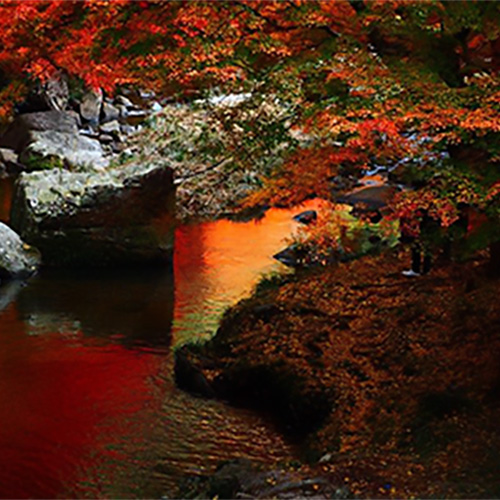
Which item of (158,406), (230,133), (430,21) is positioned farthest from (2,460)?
(430,21)

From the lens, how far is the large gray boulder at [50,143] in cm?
2047

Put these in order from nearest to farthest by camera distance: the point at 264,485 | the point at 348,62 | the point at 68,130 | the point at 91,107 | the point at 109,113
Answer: the point at 264,485 → the point at 348,62 → the point at 68,130 → the point at 91,107 → the point at 109,113

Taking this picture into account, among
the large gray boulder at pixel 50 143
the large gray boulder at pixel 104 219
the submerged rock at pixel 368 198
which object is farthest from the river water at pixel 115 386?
the large gray boulder at pixel 50 143

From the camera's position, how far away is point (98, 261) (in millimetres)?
14047

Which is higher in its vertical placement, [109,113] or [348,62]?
[109,113]

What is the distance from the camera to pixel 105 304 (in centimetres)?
1205

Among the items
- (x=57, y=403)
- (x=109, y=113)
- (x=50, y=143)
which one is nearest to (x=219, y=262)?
(x=57, y=403)

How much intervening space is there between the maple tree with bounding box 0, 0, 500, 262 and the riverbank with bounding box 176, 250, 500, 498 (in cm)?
131

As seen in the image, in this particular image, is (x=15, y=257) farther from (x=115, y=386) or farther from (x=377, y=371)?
(x=377, y=371)

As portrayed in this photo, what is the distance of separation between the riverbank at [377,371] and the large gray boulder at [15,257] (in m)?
5.02

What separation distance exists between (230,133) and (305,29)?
67.5 inches

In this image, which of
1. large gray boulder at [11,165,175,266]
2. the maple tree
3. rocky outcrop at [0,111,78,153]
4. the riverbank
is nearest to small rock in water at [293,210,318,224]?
large gray boulder at [11,165,175,266]

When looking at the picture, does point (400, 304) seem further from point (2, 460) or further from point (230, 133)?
point (2, 460)

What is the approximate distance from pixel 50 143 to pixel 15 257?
892 cm
